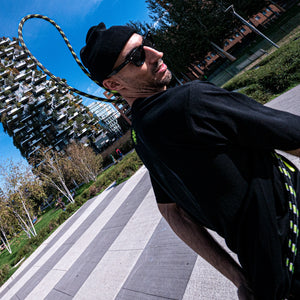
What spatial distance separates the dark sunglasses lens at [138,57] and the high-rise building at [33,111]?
5881cm

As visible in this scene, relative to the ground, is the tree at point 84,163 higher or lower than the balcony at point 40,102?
lower

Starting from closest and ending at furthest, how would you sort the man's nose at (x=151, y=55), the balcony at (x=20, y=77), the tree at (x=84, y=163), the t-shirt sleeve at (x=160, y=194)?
the man's nose at (x=151, y=55), the t-shirt sleeve at (x=160, y=194), the tree at (x=84, y=163), the balcony at (x=20, y=77)

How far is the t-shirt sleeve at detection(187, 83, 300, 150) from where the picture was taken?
67cm

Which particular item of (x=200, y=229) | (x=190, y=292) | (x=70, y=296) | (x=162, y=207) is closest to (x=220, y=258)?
(x=200, y=229)

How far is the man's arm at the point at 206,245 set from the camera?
0.88 metres

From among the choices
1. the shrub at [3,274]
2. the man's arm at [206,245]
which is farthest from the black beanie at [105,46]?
the shrub at [3,274]

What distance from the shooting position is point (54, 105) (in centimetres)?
5766

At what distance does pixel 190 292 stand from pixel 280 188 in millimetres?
2366

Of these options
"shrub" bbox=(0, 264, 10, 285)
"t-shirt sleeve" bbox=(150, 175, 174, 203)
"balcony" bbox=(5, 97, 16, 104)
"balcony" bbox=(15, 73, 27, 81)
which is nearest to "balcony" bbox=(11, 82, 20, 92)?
"balcony" bbox=(15, 73, 27, 81)

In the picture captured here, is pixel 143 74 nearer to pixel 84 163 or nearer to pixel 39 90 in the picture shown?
pixel 84 163

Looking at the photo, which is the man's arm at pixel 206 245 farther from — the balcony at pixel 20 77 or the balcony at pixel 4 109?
the balcony at pixel 20 77

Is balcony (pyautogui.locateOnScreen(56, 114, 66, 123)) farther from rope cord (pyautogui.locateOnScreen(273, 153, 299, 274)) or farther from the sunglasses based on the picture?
rope cord (pyautogui.locateOnScreen(273, 153, 299, 274))

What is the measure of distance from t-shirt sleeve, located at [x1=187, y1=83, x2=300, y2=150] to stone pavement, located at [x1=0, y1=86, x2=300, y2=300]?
86.7 inches

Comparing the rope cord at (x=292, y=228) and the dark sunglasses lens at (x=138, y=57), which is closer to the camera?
the rope cord at (x=292, y=228)
